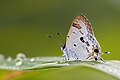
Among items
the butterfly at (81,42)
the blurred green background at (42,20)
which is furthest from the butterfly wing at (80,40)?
the blurred green background at (42,20)

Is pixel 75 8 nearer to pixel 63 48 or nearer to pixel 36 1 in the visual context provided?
pixel 36 1

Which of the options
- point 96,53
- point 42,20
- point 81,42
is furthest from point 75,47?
point 42,20

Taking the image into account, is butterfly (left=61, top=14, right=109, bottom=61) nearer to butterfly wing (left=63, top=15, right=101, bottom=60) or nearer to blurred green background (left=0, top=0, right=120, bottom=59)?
butterfly wing (left=63, top=15, right=101, bottom=60)

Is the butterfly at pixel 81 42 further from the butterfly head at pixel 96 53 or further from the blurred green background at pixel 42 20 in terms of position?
the blurred green background at pixel 42 20

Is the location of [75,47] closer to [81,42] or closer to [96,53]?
[81,42]

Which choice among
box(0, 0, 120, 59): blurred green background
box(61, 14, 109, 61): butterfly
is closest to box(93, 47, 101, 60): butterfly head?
box(61, 14, 109, 61): butterfly

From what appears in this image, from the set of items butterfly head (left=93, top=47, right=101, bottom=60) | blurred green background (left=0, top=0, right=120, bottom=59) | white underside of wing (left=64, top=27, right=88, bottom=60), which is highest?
blurred green background (left=0, top=0, right=120, bottom=59)

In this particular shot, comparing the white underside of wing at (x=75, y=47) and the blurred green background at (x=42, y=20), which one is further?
the blurred green background at (x=42, y=20)
